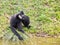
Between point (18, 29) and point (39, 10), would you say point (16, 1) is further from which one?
point (18, 29)

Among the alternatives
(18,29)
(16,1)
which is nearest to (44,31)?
(18,29)

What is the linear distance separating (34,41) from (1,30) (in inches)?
64.3

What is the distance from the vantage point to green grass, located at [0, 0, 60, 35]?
→ 45.4 feet

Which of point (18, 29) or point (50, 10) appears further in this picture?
point (50, 10)

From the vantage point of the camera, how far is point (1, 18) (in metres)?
14.3

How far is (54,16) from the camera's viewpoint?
1498 cm

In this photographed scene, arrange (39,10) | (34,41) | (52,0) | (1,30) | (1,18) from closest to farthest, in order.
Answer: (34,41), (1,30), (1,18), (39,10), (52,0)

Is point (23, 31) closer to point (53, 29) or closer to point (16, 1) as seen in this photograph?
point (53, 29)

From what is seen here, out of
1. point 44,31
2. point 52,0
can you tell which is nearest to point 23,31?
point 44,31

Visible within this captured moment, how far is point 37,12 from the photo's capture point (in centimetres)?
1519

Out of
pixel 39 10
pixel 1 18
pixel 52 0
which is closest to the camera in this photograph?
pixel 1 18

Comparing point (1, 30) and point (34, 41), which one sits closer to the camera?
point (34, 41)

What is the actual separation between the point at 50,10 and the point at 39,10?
529mm

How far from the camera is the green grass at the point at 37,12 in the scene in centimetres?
1383
